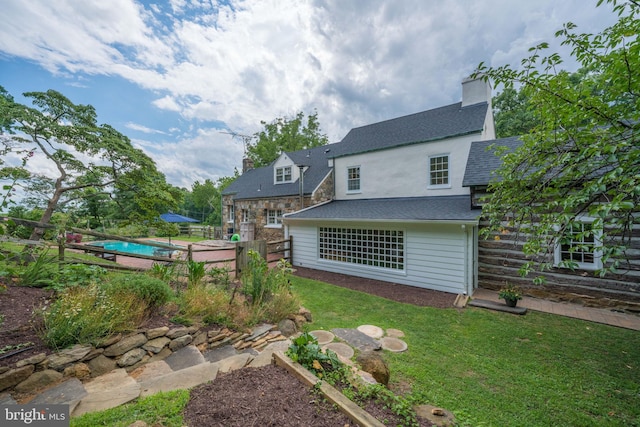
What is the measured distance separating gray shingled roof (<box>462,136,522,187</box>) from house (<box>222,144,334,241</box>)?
6.73 metres

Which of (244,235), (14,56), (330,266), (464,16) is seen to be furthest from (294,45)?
(244,235)

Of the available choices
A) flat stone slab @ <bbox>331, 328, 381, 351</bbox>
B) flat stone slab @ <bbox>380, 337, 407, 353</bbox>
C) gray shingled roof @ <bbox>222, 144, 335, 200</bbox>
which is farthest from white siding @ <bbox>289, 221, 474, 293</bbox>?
gray shingled roof @ <bbox>222, 144, 335, 200</bbox>

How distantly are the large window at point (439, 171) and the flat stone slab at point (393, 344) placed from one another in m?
7.41

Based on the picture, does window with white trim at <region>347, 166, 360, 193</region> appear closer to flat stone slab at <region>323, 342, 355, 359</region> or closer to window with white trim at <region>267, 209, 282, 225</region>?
window with white trim at <region>267, 209, 282, 225</region>

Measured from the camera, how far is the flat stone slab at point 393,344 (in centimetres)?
441

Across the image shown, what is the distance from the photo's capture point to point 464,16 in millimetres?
7918

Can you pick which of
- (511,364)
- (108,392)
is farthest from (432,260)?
(108,392)

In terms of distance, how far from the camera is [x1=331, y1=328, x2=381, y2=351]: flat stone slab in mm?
4371

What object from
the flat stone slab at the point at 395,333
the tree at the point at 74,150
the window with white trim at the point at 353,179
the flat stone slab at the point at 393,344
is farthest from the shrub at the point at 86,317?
the window with white trim at the point at 353,179

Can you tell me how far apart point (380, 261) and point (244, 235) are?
10083mm

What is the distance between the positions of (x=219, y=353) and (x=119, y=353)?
3.94 feet

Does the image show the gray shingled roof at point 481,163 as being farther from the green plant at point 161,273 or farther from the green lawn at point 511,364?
the green plant at point 161,273

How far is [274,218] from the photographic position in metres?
15.5

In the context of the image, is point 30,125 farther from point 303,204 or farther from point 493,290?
point 493,290
